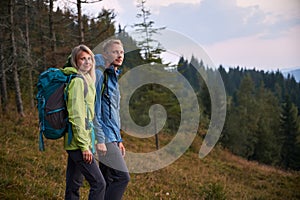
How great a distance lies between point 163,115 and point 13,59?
9783 millimetres

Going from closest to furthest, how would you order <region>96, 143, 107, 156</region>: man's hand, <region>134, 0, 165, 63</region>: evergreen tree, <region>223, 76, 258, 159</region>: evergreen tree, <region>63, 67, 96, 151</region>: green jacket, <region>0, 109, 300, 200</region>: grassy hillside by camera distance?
Result: 1. <region>63, 67, 96, 151</region>: green jacket
2. <region>96, 143, 107, 156</region>: man's hand
3. <region>0, 109, 300, 200</region>: grassy hillside
4. <region>134, 0, 165, 63</region>: evergreen tree
5. <region>223, 76, 258, 159</region>: evergreen tree

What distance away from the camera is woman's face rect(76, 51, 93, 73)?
12.4ft

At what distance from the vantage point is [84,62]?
3783mm

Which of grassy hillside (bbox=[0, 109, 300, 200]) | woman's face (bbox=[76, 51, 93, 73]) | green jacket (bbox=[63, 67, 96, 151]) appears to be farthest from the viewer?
grassy hillside (bbox=[0, 109, 300, 200])

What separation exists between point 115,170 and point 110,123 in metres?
0.60

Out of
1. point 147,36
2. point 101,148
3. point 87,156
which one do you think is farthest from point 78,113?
point 147,36

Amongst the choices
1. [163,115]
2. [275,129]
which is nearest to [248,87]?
[275,129]

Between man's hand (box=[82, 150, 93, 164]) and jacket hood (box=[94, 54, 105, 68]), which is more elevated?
jacket hood (box=[94, 54, 105, 68])

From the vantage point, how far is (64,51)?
→ 1419 cm

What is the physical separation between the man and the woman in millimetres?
237

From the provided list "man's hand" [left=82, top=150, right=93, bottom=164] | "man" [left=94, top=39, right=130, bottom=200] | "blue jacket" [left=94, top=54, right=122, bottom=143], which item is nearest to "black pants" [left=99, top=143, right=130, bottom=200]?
"man" [left=94, top=39, right=130, bottom=200]

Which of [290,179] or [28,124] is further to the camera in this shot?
[290,179]

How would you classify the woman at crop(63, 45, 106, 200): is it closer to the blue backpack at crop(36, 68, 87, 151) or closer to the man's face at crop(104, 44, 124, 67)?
the blue backpack at crop(36, 68, 87, 151)

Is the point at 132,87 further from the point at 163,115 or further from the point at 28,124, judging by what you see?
the point at 28,124
